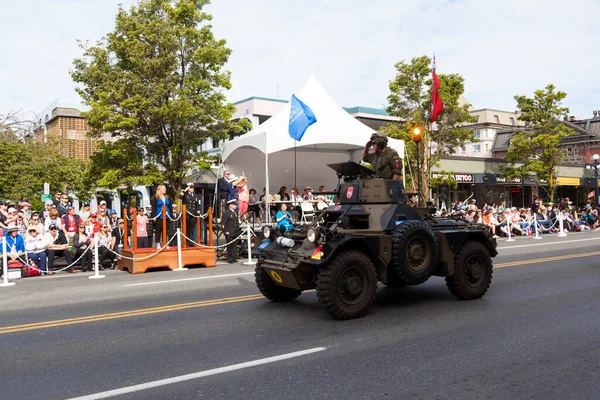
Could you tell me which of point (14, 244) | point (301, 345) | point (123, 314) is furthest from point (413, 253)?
point (14, 244)

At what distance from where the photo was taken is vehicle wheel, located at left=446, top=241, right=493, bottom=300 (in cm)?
843

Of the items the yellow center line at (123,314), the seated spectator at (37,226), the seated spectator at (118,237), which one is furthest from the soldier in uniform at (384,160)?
the seated spectator at (37,226)

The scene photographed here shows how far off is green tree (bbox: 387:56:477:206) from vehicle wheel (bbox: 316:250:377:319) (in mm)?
23972

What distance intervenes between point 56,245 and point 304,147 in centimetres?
926

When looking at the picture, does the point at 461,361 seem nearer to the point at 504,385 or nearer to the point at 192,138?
the point at 504,385

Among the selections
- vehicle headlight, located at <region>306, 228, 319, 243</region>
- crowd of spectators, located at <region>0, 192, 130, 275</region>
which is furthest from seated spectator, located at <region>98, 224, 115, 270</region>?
vehicle headlight, located at <region>306, 228, 319, 243</region>

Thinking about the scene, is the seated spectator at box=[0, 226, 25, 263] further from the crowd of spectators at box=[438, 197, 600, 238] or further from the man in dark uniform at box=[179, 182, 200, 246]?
the crowd of spectators at box=[438, 197, 600, 238]

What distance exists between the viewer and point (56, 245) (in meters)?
14.8

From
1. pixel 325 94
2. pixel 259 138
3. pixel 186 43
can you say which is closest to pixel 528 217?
pixel 325 94

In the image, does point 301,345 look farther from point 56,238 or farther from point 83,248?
point 56,238

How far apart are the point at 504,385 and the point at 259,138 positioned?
13137mm

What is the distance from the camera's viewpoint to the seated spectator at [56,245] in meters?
14.4

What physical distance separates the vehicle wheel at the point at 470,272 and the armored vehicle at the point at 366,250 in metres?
0.02

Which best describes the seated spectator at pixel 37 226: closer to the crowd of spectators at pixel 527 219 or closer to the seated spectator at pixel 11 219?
the seated spectator at pixel 11 219
